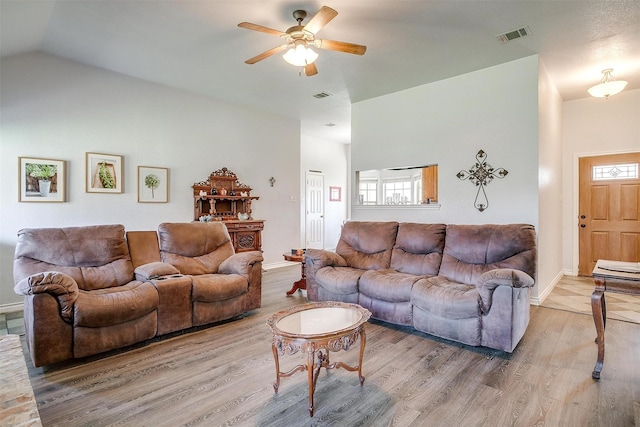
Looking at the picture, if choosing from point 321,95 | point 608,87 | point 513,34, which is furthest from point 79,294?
point 608,87

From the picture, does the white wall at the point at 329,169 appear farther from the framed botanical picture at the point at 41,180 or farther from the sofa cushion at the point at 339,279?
the framed botanical picture at the point at 41,180

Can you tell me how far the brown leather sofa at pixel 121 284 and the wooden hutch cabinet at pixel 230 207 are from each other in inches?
57.1

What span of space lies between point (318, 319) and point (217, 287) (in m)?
1.39

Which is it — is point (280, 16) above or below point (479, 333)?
above

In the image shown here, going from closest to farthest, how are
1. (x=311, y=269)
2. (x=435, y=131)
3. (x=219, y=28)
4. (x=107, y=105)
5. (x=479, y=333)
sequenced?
(x=479, y=333) → (x=219, y=28) → (x=311, y=269) → (x=107, y=105) → (x=435, y=131)

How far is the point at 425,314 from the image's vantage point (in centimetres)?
Result: 298

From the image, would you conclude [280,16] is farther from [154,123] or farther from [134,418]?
[134,418]

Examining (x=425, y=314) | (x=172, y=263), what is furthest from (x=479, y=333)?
(x=172, y=263)

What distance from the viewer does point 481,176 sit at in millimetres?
4324

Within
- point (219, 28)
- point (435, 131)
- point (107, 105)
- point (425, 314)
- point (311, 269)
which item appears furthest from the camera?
point (435, 131)

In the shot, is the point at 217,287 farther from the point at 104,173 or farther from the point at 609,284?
the point at 609,284

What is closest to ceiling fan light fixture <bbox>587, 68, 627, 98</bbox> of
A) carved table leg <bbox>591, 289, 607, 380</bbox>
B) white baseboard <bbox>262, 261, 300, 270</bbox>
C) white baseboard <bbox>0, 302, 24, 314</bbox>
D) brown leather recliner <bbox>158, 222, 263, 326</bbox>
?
carved table leg <bbox>591, 289, 607, 380</bbox>

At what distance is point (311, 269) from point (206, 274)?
3.78 feet

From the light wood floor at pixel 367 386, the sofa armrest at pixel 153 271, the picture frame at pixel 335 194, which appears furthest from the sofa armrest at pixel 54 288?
the picture frame at pixel 335 194
